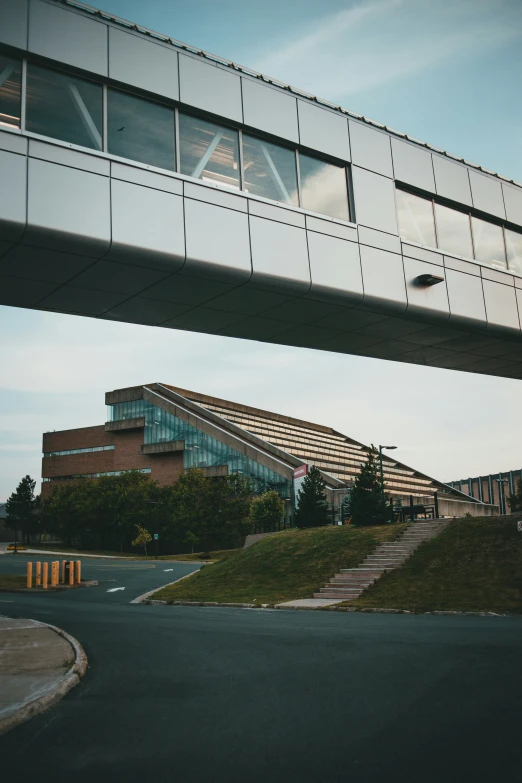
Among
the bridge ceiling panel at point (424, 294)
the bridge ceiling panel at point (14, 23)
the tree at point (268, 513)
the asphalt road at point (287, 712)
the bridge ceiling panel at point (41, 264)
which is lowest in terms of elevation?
the asphalt road at point (287, 712)

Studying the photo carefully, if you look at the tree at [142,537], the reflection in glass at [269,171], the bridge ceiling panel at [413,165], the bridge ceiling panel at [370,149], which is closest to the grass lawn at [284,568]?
the bridge ceiling panel at [413,165]

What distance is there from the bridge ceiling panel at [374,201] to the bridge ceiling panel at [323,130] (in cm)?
54

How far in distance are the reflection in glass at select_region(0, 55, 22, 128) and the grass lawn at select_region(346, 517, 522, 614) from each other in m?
14.6

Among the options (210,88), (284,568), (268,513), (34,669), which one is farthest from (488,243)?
(268,513)

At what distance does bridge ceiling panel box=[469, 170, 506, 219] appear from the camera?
16.8 metres

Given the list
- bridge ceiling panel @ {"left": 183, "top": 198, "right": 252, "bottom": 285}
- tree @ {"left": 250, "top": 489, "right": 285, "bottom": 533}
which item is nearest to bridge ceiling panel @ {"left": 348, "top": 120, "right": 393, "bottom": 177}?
bridge ceiling panel @ {"left": 183, "top": 198, "right": 252, "bottom": 285}

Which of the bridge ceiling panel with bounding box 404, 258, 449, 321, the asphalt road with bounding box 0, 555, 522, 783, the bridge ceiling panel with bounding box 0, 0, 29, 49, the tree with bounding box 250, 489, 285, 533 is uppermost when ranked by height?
the bridge ceiling panel with bounding box 0, 0, 29, 49

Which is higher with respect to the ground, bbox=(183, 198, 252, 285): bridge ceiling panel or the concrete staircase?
bbox=(183, 198, 252, 285): bridge ceiling panel

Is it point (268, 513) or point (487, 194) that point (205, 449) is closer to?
point (268, 513)

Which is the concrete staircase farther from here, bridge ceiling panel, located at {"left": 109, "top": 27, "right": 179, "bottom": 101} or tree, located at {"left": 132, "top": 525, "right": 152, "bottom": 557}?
tree, located at {"left": 132, "top": 525, "right": 152, "bottom": 557}

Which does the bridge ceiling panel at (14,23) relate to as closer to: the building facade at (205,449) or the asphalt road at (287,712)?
Answer: the asphalt road at (287,712)

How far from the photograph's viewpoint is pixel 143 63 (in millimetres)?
11953

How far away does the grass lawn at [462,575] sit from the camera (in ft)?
62.1

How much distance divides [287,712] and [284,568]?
819 inches
